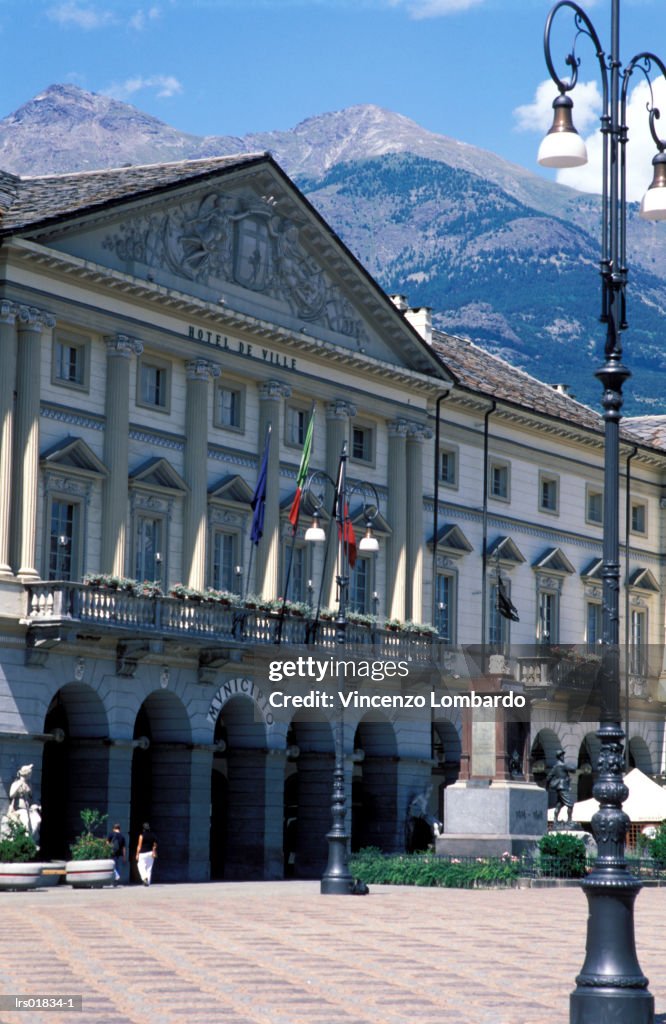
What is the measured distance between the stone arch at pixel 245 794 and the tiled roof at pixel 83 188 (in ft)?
48.6

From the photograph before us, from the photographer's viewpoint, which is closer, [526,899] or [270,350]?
[526,899]

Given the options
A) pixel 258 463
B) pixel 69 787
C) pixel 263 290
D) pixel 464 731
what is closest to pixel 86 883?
pixel 69 787

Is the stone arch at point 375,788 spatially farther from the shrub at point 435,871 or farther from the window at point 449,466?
the shrub at point 435,871

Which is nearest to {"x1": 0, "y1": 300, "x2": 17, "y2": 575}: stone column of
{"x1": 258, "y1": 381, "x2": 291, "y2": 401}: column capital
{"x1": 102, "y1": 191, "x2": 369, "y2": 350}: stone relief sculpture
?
{"x1": 102, "y1": 191, "x2": 369, "y2": 350}: stone relief sculpture

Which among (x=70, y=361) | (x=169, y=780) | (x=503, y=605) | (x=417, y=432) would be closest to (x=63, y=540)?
(x=70, y=361)

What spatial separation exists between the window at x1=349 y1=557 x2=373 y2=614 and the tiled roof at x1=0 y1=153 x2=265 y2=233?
13968mm

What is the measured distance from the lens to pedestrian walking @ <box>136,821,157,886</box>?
49.9m

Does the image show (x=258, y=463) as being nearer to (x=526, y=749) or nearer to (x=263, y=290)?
(x=263, y=290)

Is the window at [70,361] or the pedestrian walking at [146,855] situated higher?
the window at [70,361]

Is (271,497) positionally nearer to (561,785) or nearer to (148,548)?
(148,548)

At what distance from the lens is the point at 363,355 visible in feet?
207

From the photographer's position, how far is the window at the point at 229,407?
58.2m

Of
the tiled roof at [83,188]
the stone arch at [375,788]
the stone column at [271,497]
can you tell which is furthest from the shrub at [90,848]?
the stone arch at [375,788]

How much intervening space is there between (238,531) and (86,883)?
15.0 meters
